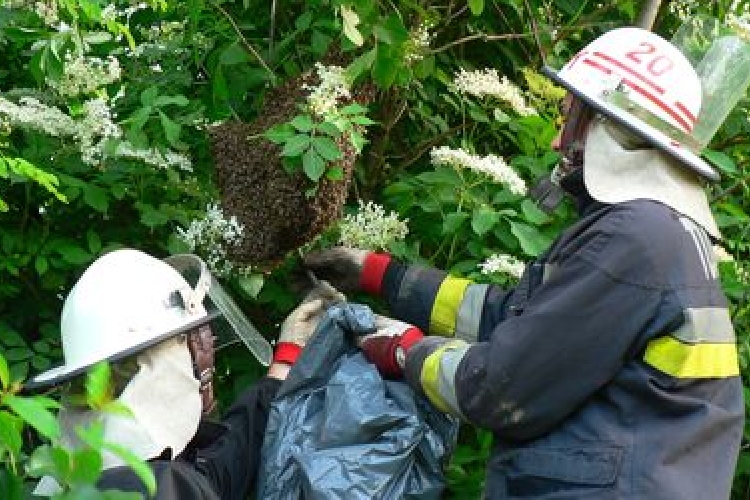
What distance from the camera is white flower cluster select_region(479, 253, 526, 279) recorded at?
354 cm

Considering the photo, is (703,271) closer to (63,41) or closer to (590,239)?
(590,239)

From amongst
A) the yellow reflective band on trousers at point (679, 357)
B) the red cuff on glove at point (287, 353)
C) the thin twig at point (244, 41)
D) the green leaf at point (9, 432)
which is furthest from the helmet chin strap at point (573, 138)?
the green leaf at point (9, 432)

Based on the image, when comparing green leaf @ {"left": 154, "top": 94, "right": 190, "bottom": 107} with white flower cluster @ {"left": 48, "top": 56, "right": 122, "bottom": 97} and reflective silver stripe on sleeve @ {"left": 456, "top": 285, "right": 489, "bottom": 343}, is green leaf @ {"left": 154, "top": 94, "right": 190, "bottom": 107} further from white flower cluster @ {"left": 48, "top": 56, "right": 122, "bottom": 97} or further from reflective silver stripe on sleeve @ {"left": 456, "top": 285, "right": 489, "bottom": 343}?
reflective silver stripe on sleeve @ {"left": 456, "top": 285, "right": 489, "bottom": 343}

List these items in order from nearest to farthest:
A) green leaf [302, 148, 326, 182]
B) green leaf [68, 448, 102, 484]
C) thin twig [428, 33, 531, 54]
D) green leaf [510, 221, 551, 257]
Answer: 1. green leaf [68, 448, 102, 484]
2. green leaf [302, 148, 326, 182]
3. green leaf [510, 221, 551, 257]
4. thin twig [428, 33, 531, 54]

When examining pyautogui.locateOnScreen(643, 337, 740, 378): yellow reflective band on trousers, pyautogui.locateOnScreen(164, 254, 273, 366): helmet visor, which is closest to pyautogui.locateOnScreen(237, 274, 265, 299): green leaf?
pyautogui.locateOnScreen(164, 254, 273, 366): helmet visor

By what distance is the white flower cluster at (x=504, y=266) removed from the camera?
140 inches

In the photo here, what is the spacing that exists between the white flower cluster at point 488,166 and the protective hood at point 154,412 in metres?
1.01

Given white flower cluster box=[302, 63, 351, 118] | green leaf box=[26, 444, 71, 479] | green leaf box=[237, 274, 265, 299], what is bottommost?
green leaf box=[237, 274, 265, 299]

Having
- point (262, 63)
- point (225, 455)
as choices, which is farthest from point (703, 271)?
point (262, 63)

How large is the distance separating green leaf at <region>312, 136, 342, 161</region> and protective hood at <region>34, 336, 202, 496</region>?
63cm

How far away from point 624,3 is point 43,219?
2.01m

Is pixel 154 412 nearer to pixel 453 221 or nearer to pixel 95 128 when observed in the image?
pixel 95 128

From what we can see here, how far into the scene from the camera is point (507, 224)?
12.4 ft

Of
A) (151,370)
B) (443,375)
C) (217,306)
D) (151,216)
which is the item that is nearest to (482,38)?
(151,216)
